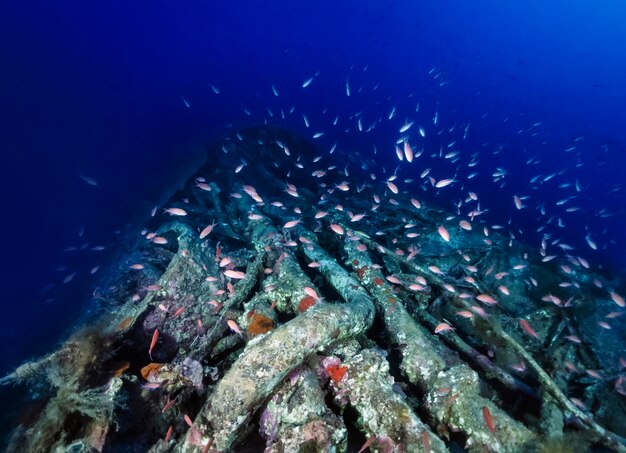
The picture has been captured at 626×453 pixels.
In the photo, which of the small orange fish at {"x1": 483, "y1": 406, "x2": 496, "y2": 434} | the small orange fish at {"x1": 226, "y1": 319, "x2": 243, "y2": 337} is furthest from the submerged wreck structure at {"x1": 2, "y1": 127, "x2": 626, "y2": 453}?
the small orange fish at {"x1": 226, "y1": 319, "x2": 243, "y2": 337}

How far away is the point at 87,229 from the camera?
31.2 m

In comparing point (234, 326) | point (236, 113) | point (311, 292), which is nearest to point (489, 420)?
point (311, 292)

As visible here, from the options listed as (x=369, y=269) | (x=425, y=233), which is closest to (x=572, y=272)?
(x=425, y=233)

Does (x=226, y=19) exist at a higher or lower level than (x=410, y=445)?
higher

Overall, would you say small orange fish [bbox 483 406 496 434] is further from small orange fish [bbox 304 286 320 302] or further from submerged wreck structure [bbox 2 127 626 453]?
small orange fish [bbox 304 286 320 302]

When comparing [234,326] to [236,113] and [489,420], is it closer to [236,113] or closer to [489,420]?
[489,420]

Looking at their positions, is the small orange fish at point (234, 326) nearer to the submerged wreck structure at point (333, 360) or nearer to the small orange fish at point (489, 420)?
the submerged wreck structure at point (333, 360)

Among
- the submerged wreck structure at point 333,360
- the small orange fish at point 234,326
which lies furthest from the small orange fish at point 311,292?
the small orange fish at point 234,326

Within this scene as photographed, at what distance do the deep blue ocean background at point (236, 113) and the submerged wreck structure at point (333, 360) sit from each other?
37.9ft

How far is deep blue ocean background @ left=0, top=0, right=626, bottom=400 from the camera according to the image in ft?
91.0

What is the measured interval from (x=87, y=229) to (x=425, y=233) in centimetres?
3397

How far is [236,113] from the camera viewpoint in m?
113

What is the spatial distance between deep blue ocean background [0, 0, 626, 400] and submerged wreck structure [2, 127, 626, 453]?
37.9 feet

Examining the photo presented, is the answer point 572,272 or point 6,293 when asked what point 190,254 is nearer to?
point 572,272
